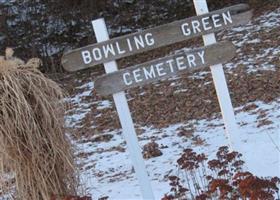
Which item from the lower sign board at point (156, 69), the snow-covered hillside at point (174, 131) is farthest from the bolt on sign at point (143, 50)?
the snow-covered hillside at point (174, 131)

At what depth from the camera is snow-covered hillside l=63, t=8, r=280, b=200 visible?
563cm

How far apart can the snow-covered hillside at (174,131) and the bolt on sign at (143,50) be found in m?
0.44

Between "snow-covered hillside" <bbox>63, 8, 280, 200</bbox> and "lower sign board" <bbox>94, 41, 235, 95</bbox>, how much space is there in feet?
1.55

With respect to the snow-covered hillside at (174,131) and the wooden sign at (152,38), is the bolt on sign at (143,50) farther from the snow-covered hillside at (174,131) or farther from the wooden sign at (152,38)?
the snow-covered hillside at (174,131)

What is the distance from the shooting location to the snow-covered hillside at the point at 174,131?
18.5 feet

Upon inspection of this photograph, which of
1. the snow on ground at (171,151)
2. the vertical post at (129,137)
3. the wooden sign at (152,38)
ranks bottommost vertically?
the snow on ground at (171,151)

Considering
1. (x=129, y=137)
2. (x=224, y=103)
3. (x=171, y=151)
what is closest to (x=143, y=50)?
(x=129, y=137)

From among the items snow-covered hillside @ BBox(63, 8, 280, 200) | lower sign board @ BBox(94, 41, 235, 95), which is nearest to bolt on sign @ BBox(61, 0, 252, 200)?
lower sign board @ BBox(94, 41, 235, 95)

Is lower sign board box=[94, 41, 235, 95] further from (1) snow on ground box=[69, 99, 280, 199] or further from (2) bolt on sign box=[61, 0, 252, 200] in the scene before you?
(1) snow on ground box=[69, 99, 280, 199]

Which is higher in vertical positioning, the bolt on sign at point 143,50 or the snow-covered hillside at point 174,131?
the bolt on sign at point 143,50

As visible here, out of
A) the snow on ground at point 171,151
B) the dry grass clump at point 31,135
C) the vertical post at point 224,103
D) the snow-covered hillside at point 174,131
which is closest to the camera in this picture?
the dry grass clump at point 31,135

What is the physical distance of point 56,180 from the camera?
4.25 meters

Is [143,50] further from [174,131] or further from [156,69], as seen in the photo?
[174,131]

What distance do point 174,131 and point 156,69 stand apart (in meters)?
2.55
